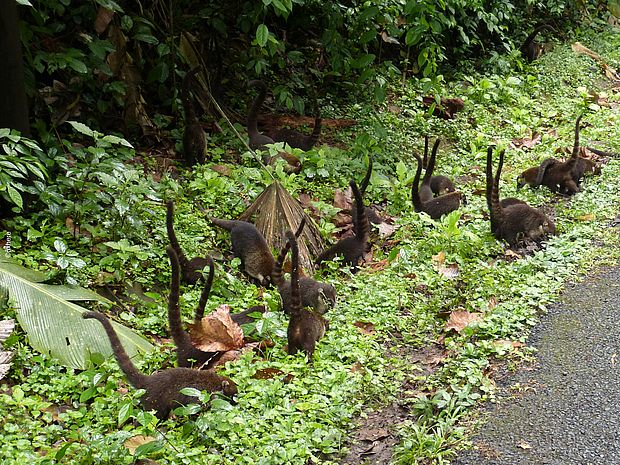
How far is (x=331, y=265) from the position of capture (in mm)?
5984

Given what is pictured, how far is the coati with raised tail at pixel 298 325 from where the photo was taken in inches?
173

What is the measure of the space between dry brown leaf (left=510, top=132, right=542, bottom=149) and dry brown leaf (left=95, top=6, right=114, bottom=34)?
463cm

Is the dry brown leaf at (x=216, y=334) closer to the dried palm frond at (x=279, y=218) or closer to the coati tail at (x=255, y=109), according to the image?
the dried palm frond at (x=279, y=218)

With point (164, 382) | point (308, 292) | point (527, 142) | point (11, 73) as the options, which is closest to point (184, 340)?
point (164, 382)

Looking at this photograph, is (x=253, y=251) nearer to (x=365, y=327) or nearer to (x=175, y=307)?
(x=365, y=327)

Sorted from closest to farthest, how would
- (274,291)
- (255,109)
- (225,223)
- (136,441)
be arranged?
(136,441) < (274,291) < (225,223) < (255,109)

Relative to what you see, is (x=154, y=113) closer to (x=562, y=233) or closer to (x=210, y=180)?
(x=210, y=180)

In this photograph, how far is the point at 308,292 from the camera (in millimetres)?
5156

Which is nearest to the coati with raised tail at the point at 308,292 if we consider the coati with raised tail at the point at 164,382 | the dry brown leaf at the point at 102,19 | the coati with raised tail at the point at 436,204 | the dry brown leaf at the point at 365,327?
the dry brown leaf at the point at 365,327

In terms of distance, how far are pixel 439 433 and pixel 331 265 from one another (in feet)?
8.02

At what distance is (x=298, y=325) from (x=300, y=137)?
3899 mm

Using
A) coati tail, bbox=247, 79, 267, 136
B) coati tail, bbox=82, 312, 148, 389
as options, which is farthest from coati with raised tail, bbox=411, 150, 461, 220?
coati tail, bbox=82, 312, 148, 389

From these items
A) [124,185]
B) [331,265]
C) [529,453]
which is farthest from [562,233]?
[124,185]

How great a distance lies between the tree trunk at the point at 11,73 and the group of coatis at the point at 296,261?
1.55 m
